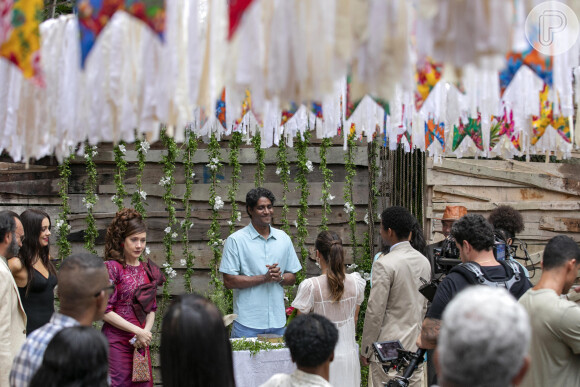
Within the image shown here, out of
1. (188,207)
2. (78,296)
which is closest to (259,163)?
(188,207)

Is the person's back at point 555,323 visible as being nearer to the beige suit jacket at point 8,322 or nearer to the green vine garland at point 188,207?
the beige suit jacket at point 8,322

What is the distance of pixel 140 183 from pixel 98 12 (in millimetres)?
4005

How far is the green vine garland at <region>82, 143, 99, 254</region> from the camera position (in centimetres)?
625

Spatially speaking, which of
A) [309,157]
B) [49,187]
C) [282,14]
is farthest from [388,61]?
[49,187]

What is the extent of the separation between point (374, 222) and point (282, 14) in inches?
178

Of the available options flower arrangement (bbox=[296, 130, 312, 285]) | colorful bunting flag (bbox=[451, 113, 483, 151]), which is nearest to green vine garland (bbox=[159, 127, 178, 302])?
flower arrangement (bbox=[296, 130, 312, 285])

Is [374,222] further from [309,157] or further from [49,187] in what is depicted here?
[49,187]

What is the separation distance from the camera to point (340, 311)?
476 centimetres

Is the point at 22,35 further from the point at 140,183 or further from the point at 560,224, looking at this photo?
the point at 560,224

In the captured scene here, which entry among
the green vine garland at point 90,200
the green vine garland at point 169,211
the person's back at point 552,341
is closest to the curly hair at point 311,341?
the person's back at point 552,341

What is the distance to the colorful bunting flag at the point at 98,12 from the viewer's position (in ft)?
7.59

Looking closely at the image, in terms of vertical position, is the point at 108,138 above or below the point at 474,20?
below

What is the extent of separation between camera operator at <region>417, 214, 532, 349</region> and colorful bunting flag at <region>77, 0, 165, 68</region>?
85.0 inches

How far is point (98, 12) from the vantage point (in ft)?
7.93
